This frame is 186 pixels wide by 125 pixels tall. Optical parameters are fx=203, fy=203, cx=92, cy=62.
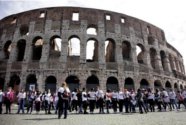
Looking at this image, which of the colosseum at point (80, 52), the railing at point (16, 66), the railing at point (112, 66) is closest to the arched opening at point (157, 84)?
the colosseum at point (80, 52)

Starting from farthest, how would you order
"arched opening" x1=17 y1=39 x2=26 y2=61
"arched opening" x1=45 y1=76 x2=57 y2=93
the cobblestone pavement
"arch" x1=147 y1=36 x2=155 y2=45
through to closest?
"arch" x1=147 y1=36 x2=155 y2=45 < "arched opening" x1=17 y1=39 x2=26 y2=61 < "arched opening" x1=45 y1=76 x2=57 y2=93 < the cobblestone pavement

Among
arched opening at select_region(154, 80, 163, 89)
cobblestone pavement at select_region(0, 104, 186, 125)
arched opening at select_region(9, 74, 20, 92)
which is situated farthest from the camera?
arched opening at select_region(154, 80, 163, 89)

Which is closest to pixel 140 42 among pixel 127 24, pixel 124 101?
pixel 127 24

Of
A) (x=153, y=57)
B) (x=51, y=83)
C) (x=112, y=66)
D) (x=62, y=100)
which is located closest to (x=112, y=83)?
(x=112, y=66)

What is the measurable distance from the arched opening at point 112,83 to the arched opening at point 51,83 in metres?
5.71

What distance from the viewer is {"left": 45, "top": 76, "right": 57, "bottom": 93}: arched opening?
69.6 feet

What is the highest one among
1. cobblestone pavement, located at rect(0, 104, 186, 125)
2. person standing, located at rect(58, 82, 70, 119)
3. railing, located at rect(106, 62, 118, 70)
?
railing, located at rect(106, 62, 118, 70)

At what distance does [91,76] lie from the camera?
21938 millimetres

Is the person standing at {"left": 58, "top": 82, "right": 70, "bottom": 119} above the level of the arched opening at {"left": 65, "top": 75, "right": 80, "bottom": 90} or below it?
below

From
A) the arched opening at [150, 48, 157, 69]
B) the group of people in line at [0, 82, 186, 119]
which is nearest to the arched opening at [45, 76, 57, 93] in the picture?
the group of people in line at [0, 82, 186, 119]

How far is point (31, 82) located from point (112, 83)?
9.00 meters

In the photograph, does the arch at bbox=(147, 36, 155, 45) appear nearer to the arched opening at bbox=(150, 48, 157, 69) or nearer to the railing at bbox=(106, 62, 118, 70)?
the arched opening at bbox=(150, 48, 157, 69)

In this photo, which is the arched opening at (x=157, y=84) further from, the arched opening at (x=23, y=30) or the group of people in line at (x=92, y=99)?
the arched opening at (x=23, y=30)

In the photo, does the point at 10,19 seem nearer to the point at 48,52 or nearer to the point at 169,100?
the point at 48,52
